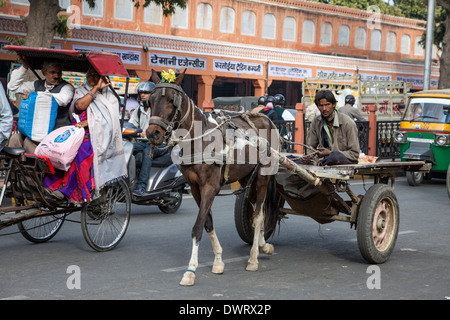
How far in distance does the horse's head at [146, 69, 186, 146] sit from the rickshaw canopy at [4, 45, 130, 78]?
1267mm

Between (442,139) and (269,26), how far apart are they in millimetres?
24318

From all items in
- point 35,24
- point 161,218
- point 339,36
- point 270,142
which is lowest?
point 161,218

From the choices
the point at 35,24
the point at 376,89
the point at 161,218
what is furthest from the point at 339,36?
the point at 161,218

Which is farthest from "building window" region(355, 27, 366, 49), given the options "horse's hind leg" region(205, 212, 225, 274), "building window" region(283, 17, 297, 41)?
"horse's hind leg" region(205, 212, 225, 274)

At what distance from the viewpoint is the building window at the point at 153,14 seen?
31344 mm

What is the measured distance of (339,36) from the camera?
4178 cm

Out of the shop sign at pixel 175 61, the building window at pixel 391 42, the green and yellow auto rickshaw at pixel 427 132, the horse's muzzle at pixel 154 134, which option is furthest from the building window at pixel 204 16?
the horse's muzzle at pixel 154 134

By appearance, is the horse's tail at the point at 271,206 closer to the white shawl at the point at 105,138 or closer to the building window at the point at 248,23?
the white shawl at the point at 105,138

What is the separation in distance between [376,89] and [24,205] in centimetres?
1971

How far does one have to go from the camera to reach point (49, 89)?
7012 mm

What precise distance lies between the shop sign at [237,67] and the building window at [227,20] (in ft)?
11.8

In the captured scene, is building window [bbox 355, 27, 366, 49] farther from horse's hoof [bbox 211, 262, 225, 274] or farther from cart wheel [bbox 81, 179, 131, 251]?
horse's hoof [bbox 211, 262, 225, 274]

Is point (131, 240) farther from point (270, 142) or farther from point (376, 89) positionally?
point (376, 89)

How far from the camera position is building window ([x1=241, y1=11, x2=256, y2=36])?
118ft
